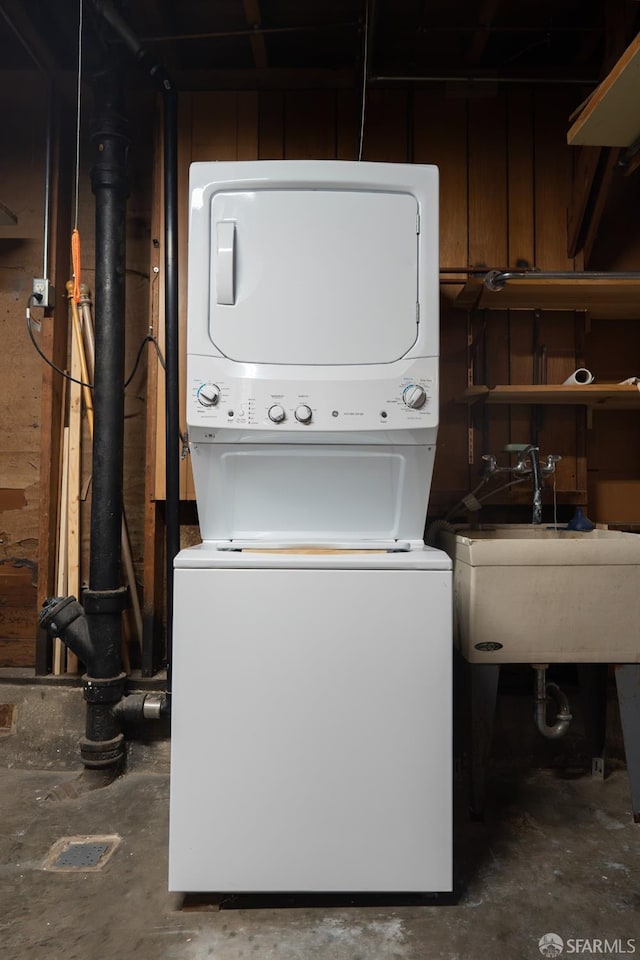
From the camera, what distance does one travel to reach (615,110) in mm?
1530

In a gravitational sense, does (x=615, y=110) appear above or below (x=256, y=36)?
below

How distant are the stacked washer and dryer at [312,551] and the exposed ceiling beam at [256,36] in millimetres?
853

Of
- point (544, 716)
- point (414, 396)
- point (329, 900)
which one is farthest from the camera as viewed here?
point (544, 716)

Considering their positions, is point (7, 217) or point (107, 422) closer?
point (107, 422)

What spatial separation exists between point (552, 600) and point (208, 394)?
0.99 metres

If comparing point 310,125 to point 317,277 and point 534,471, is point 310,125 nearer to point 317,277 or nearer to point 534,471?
point 317,277

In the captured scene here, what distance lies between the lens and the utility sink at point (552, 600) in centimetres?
150

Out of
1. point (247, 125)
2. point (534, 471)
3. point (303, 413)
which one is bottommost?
point (534, 471)

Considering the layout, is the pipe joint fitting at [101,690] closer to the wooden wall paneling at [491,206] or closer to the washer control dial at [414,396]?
the washer control dial at [414,396]

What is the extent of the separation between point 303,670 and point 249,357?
726 mm

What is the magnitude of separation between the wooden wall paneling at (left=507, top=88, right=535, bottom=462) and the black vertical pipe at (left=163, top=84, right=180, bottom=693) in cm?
113

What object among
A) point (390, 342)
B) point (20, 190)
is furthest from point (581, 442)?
point (20, 190)

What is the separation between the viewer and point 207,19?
203cm

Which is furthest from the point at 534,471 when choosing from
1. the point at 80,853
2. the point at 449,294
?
the point at 80,853
